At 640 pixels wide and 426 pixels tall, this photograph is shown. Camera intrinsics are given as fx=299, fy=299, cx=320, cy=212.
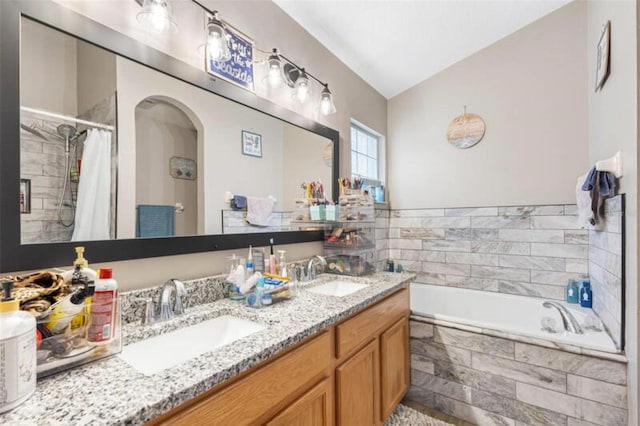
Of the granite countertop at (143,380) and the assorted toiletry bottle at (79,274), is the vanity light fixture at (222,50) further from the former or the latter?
the granite countertop at (143,380)

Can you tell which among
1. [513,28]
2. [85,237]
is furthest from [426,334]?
[513,28]

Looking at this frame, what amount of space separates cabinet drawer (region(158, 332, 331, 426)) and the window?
1.89 metres

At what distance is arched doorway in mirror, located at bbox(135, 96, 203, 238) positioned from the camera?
1234 mm

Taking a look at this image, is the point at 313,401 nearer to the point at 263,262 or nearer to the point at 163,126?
the point at 263,262

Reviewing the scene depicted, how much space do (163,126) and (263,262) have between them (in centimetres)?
83

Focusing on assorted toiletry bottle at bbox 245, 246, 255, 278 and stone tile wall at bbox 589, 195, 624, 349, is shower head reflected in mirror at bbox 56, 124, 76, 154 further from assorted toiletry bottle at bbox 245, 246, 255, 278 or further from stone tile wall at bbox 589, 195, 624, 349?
stone tile wall at bbox 589, 195, 624, 349

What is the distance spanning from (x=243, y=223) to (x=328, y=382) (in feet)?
2.97

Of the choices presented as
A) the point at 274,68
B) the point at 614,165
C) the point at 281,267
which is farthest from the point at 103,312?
the point at 614,165

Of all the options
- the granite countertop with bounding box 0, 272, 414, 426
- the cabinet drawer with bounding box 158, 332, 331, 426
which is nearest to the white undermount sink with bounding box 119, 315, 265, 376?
the granite countertop with bounding box 0, 272, 414, 426

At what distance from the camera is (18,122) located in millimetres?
933

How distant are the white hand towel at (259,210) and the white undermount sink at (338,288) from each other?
0.53 metres

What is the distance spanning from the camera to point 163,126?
132 cm

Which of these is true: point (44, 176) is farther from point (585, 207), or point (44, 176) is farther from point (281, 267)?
point (585, 207)

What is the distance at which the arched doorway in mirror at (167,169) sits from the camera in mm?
1234
